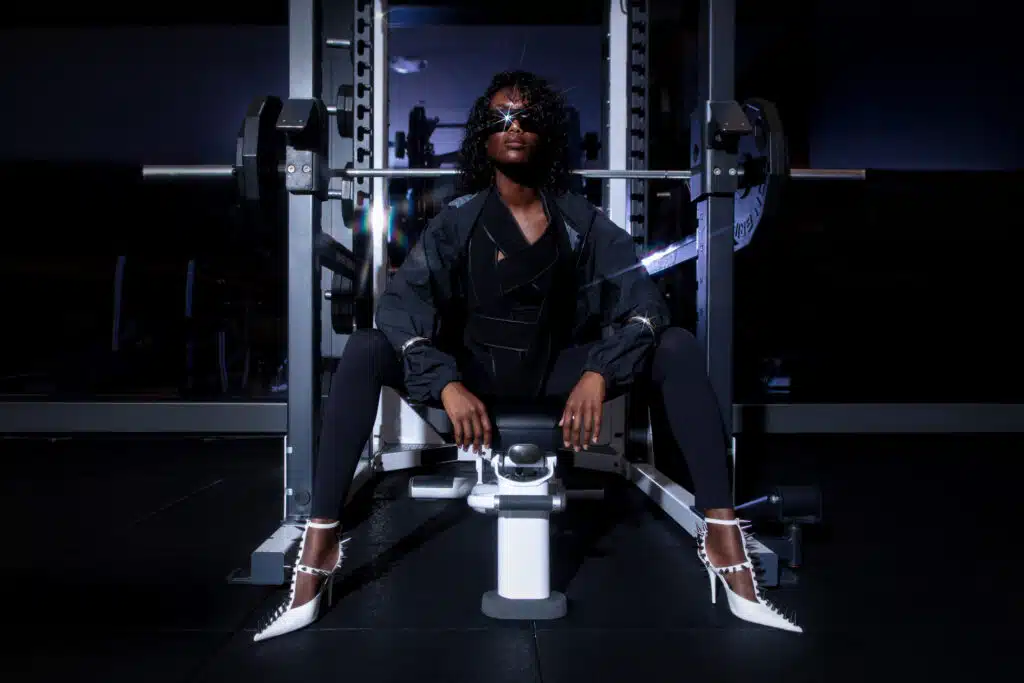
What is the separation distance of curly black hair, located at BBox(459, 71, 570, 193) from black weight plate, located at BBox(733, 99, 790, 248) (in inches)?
15.0

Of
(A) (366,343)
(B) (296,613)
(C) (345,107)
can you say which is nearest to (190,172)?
(C) (345,107)

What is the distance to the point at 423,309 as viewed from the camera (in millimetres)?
1277

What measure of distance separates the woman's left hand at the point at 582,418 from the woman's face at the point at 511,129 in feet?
1.69

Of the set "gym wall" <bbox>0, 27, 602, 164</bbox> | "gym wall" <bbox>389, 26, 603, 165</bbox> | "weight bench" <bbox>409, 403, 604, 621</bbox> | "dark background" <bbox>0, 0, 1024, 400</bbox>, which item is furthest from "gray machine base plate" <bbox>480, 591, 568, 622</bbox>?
"gym wall" <bbox>0, 27, 602, 164</bbox>

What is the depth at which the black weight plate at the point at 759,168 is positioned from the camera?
142cm

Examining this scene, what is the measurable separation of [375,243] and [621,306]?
1249mm

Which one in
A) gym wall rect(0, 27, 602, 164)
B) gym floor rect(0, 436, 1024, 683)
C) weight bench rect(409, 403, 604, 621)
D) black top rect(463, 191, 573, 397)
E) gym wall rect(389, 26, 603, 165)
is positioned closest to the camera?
gym floor rect(0, 436, 1024, 683)

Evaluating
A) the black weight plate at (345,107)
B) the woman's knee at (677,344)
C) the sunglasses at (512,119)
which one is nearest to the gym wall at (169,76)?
the black weight plate at (345,107)

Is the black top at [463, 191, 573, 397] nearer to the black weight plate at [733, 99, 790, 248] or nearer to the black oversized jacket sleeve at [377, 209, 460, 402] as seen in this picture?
the black oversized jacket sleeve at [377, 209, 460, 402]

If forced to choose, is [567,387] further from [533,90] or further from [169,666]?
[169,666]

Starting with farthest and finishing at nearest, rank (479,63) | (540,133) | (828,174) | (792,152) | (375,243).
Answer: (479,63), (792,152), (375,243), (828,174), (540,133)

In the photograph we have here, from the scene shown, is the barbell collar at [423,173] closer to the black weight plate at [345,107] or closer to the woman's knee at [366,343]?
the black weight plate at [345,107]

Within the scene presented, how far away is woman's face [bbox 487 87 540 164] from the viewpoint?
1.41 meters

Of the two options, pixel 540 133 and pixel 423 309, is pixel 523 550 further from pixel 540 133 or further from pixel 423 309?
pixel 540 133
